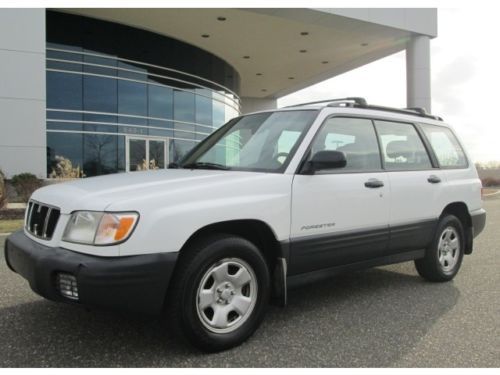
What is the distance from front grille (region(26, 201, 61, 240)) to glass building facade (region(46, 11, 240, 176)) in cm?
1237

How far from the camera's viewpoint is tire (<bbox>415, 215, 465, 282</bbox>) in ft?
16.5

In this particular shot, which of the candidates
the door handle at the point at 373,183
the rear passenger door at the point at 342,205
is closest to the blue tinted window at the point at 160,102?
the rear passenger door at the point at 342,205

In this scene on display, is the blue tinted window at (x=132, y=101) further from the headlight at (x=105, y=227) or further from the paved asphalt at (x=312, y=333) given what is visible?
the headlight at (x=105, y=227)

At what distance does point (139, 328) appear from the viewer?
367cm

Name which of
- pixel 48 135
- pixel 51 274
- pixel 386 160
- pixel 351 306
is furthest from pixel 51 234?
pixel 48 135

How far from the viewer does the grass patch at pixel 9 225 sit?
30.9 ft

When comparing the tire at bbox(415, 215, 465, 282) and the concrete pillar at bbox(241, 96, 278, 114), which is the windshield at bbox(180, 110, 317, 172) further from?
the concrete pillar at bbox(241, 96, 278, 114)

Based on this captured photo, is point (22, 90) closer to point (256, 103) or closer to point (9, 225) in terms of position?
point (9, 225)

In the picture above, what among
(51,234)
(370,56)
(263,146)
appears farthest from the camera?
(370,56)

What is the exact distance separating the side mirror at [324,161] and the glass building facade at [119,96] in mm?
12698

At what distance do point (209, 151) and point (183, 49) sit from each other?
18845 mm

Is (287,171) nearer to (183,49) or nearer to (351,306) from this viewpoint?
(351,306)

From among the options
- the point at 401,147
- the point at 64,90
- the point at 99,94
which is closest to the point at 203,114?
the point at 99,94

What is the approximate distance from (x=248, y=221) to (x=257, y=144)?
889 millimetres
